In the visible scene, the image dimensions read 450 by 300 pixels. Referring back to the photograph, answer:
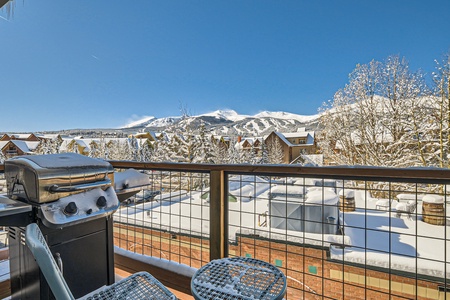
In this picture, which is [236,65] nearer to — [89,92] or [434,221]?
[89,92]

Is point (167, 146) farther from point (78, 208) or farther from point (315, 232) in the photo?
point (78, 208)

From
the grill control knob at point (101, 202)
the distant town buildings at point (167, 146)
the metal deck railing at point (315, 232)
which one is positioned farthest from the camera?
the distant town buildings at point (167, 146)

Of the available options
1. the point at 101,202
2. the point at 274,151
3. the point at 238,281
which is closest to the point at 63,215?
the point at 101,202

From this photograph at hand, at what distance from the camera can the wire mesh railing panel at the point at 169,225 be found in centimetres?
261

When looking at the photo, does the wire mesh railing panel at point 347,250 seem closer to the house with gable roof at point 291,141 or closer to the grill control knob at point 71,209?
the grill control knob at point 71,209

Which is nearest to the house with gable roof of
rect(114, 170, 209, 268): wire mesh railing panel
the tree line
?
the tree line

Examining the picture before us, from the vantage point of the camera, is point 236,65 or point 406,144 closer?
point 406,144

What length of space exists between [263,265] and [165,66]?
17174mm

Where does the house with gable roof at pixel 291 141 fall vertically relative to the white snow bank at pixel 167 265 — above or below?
above

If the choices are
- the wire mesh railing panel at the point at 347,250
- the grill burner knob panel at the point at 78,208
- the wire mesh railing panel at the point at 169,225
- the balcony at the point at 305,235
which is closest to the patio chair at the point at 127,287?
the grill burner knob panel at the point at 78,208

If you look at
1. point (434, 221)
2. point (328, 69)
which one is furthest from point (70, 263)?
point (328, 69)

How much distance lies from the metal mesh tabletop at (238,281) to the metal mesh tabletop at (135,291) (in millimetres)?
159

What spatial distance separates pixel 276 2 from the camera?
10.9 m

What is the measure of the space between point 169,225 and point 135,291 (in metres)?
2.45
